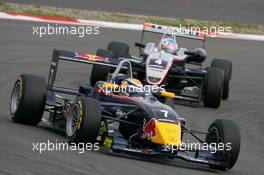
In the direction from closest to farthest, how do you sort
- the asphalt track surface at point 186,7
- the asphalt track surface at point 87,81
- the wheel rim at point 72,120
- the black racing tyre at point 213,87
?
1. the asphalt track surface at point 87,81
2. the wheel rim at point 72,120
3. the black racing tyre at point 213,87
4. the asphalt track surface at point 186,7

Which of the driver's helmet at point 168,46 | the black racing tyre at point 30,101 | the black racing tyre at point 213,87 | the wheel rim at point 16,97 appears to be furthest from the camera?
the driver's helmet at point 168,46

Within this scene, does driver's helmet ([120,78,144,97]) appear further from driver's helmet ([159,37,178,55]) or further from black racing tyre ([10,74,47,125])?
driver's helmet ([159,37,178,55])

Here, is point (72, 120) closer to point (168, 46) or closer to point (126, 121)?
point (126, 121)

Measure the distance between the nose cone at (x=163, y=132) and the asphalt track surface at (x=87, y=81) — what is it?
332 millimetres

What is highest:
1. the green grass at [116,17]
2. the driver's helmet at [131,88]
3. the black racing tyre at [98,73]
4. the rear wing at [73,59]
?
the green grass at [116,17]

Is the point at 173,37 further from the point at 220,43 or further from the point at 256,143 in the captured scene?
the point at 220,43

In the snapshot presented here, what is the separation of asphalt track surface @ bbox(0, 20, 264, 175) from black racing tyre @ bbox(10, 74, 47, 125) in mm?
155

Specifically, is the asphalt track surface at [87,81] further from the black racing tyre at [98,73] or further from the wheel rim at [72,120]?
the black racing tyre at [98,73]

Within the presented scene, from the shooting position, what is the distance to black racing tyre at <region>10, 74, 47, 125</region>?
13.7 meters

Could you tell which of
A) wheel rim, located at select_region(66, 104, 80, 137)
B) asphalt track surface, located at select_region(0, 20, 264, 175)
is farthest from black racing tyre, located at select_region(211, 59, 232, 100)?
wheel rim, located at select_region(66, 104, 80, 137)

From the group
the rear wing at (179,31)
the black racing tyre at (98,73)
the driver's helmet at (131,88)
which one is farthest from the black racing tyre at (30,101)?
the rear wing at (179,31)

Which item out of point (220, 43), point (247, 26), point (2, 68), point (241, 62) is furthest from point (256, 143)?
point (247, 26)

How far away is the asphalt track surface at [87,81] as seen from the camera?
11219mm

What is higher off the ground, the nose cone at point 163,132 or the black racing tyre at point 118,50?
the black racing tyre at point 118,50
